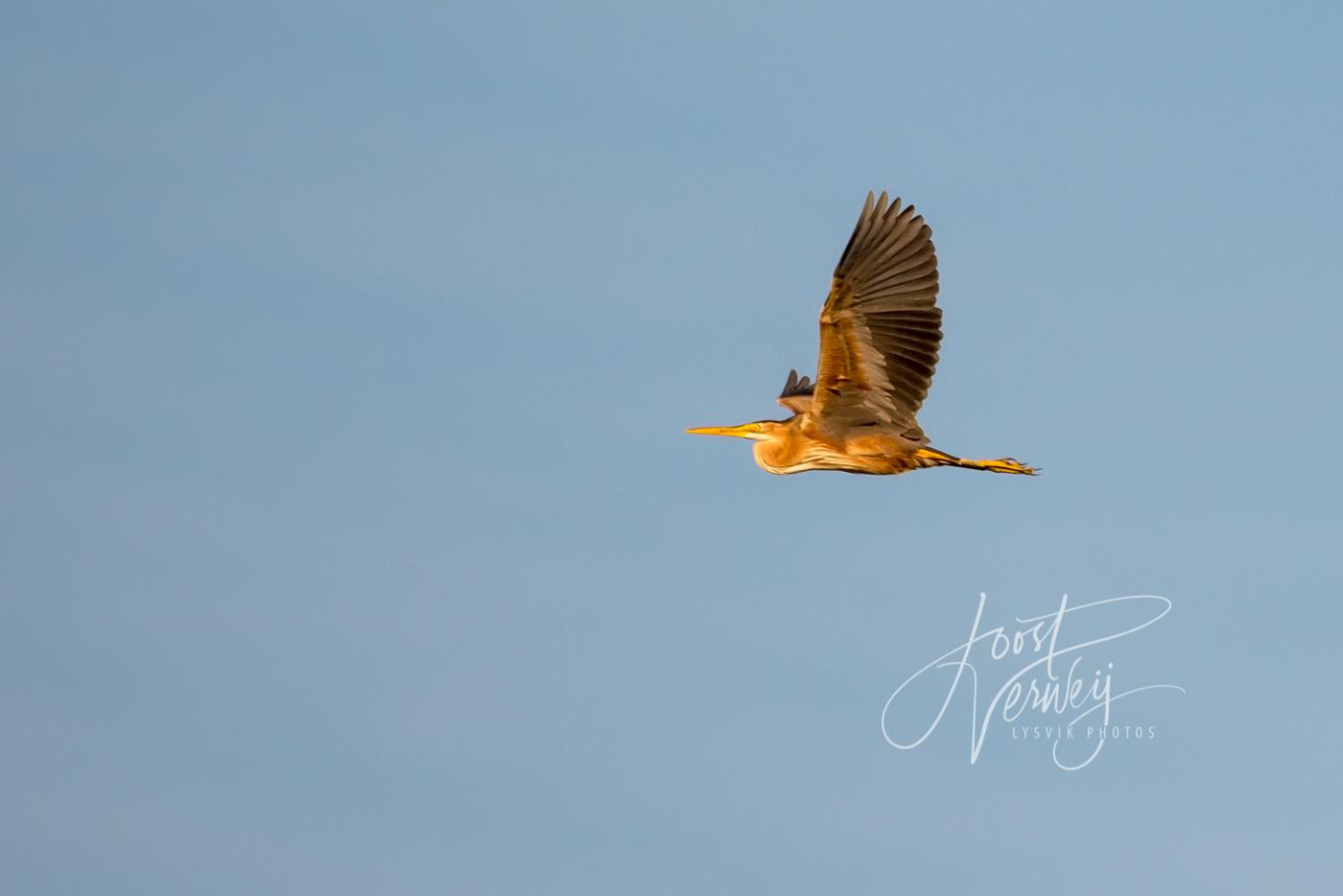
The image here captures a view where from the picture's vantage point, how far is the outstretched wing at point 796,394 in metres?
25.0

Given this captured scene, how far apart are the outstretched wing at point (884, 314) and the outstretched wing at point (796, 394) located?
73 centimetres

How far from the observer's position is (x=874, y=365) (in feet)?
77.0

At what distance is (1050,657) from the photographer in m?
27.2

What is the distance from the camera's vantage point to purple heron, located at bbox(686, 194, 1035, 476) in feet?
75.9

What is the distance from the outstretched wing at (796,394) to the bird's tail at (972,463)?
3.96 feet

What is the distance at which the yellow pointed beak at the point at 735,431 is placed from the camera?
24.7 meters

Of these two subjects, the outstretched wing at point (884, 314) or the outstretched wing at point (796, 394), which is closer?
the outstretched wing at point (884, 314)

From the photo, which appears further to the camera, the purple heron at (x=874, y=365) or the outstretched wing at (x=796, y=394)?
the outstretched wing at (x=796, y=394)

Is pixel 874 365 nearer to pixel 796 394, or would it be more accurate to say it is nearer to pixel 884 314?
pixel 884 314

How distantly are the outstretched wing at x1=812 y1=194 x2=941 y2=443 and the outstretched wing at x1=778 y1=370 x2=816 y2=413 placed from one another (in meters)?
0.73

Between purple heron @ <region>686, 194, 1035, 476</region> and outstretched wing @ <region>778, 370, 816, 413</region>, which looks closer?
purple heron @ <region>686, 194, 1035, 476</region>

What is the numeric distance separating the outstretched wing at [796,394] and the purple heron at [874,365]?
1.12 feet

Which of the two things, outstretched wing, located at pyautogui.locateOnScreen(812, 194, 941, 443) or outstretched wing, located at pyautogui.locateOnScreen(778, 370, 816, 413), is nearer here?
outstretched wing, located at pyautogui.locateOnScreen(812, 194, 941, 443)

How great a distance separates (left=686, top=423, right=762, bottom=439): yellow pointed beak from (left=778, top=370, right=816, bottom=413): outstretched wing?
51 cm
